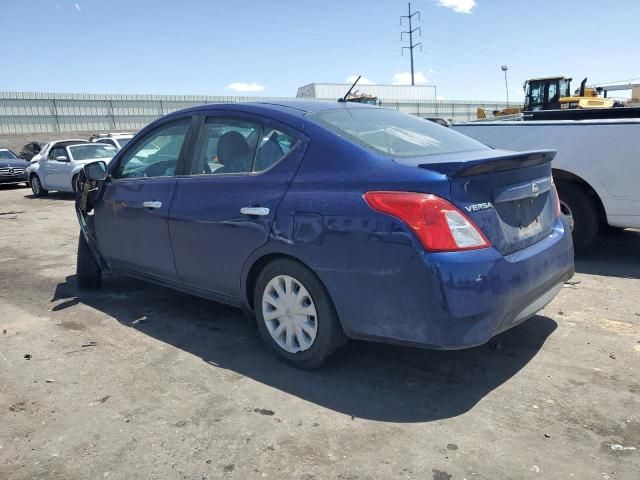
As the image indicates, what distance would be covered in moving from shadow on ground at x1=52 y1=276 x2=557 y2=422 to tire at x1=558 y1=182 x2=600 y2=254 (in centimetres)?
215

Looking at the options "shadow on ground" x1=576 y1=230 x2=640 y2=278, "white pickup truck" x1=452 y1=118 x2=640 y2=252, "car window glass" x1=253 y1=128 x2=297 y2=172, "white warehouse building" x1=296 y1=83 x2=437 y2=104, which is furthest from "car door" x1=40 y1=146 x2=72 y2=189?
"white warehouse building" x1=296 y1=83 x2=437 y2=104

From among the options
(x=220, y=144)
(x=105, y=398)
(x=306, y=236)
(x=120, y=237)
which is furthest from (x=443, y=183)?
(x=120, y=237)

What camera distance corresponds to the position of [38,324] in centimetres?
460

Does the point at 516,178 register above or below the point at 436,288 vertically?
above

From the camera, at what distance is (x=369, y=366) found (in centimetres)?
356

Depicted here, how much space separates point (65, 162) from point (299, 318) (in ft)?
43.6

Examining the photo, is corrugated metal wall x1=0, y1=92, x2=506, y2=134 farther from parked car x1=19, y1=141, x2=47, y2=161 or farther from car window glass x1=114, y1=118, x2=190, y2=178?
car window glass x1=114, y1=118, x2=190, y2=178

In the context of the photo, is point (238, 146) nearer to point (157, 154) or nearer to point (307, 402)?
point (157, 154)

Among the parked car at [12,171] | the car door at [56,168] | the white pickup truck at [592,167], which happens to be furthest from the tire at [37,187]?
the white pickup truck at [592,167]

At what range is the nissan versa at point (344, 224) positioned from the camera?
9.37 ft

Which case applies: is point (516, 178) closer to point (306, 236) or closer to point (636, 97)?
point (306, 236)

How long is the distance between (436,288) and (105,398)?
208cm

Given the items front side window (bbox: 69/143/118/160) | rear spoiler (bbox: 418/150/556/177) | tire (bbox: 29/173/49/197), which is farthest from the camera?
tire (bbox: 29/173/49/197)

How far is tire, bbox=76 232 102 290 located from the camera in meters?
5.41
